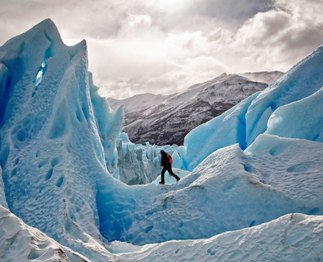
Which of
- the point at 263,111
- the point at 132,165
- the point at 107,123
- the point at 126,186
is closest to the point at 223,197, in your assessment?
the point at 126,186

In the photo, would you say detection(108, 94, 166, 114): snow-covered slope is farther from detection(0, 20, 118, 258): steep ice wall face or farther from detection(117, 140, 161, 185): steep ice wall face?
detection(0, 20, 118, 258): steep ice wall face

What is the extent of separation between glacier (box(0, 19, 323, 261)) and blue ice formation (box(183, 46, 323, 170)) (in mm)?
2741

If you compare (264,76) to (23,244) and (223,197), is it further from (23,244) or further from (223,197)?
(23,244)

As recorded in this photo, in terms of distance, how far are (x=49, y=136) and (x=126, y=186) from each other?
6.37 ft

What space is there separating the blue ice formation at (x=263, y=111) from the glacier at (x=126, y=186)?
2741mm

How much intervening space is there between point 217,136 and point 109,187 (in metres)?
8.73

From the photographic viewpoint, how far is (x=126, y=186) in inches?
334

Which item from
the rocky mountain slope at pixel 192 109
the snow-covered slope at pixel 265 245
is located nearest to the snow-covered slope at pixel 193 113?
the rocky mountain slope at pixel 192 109

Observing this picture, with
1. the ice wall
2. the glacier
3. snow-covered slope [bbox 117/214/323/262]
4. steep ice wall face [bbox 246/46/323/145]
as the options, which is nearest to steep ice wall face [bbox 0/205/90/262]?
the glacier

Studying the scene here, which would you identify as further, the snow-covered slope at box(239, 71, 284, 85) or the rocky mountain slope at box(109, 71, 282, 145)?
the snow-covered slope at box(239, 71, 284, 85)

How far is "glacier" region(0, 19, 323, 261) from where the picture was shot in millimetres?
5027

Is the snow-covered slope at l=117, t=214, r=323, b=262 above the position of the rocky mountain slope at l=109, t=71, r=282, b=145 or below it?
below

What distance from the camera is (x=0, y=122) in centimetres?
928

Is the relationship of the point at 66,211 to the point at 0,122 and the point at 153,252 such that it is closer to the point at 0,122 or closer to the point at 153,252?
the point at 153,252
